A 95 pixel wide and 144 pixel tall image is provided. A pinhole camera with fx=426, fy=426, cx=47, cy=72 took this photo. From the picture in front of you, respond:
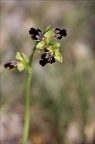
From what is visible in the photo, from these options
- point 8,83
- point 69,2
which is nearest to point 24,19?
point 69,2

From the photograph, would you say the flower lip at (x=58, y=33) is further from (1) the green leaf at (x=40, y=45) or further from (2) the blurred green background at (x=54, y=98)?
(2) the blurred green background at (x=54, y=98)

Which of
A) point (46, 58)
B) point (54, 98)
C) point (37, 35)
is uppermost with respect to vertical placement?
point (37, 35)

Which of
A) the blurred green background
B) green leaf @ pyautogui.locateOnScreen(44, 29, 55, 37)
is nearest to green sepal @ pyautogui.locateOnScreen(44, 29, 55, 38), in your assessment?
green leaf @ pyautogui.locateOnScreen(44, 29, 55, 37)

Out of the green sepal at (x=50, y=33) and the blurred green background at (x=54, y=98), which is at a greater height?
the green sepal at (x=50, y=33)

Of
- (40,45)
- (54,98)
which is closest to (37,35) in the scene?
(40,45)

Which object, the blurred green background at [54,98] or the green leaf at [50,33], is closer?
the green leaf at [50,33]

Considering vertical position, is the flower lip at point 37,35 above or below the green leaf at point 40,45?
above

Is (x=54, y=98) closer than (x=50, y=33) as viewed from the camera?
No

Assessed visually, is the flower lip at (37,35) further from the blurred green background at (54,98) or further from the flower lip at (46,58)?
the blurred green background at (54,98)

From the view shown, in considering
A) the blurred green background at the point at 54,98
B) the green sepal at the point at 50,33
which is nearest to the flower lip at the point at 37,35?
the green sepal at the point at 50,33

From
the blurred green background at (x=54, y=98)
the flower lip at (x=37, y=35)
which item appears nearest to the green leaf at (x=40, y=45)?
the flower lip at (x=37, y=35)

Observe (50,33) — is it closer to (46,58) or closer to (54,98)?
(46,58)
